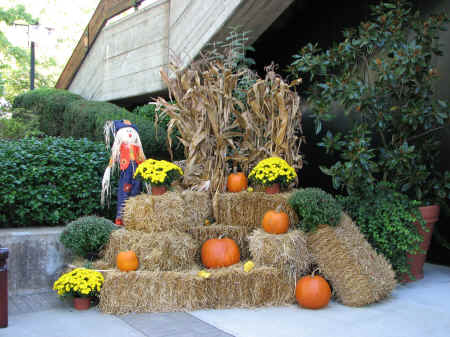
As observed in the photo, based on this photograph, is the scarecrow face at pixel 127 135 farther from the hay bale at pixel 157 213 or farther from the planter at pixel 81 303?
the planter at pixel 81 303

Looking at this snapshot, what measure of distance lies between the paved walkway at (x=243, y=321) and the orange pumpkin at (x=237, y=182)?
166 cm

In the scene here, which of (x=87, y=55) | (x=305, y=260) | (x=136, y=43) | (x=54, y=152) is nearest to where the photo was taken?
(x=305, y=260)

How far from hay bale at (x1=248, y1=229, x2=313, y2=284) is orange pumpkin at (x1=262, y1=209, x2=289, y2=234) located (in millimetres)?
81

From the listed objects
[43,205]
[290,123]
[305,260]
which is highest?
[290,123]

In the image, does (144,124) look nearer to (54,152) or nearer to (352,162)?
(54,152)

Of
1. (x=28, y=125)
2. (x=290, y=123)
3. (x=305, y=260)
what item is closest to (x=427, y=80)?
(x=290, y=123)

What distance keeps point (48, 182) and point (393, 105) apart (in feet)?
14.1

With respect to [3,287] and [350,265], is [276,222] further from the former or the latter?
[3,287]

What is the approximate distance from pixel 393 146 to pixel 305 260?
2.30 meters

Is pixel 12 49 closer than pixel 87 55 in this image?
No

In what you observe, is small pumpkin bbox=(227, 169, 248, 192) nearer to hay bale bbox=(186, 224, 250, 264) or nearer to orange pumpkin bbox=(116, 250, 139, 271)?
hay bale bbox=(186, 224, 250, 264)

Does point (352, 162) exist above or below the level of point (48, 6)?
below

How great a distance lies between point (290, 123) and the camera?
5668 mm

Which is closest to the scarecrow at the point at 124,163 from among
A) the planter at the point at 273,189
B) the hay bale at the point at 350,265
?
the planter at the point at 273,189
